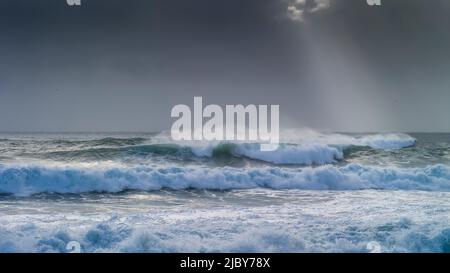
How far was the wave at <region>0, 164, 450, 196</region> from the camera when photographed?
30.6 feet

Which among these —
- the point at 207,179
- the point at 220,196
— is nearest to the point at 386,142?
the point at 207,179

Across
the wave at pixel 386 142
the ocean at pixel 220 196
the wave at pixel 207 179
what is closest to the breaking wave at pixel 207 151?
the ocean at pixel 220 196

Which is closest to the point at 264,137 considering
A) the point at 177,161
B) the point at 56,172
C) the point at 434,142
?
the point at 177,161

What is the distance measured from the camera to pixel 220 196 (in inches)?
338

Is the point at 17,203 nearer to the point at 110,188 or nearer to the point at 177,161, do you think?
the point at 110,188

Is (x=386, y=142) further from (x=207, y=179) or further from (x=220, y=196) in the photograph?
(x=220, y=196)

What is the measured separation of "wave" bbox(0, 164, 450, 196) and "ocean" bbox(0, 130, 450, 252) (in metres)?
0.03

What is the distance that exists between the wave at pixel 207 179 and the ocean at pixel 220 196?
26 mm

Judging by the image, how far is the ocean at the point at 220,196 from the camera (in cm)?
471

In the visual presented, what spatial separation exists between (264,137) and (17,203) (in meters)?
8.03

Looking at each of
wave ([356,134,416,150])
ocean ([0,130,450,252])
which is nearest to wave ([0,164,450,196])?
ocean ([0,130,450,252])

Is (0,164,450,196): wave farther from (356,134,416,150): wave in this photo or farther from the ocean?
(356,134,416,150): wave

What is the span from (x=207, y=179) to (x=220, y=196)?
1473 millimetres

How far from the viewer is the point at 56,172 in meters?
9.86
